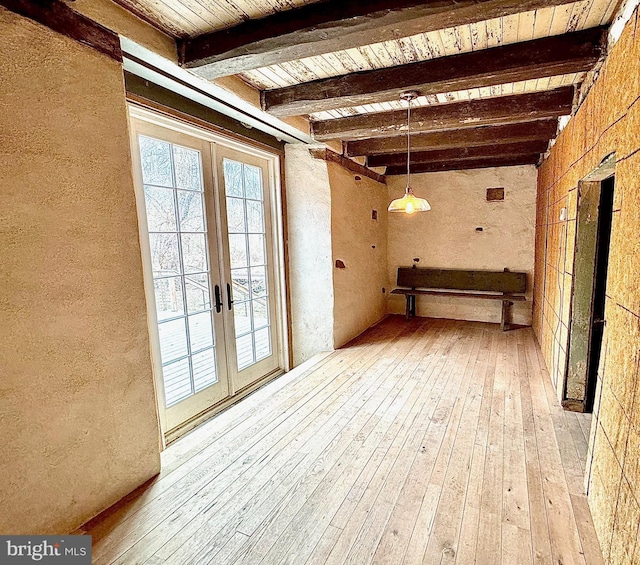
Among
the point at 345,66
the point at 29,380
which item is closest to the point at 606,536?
the point at 29,380

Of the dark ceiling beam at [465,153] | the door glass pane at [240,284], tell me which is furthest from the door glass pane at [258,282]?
the dark ceiling beam at [465,153]

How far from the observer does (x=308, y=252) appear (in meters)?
4.06

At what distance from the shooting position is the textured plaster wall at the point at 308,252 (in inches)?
154

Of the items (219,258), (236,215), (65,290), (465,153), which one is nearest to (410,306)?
(465,153)

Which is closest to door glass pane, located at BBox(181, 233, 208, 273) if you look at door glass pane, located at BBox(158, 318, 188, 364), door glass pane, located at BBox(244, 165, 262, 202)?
door glass pane, located at BBox(158, 318, 188, 364)

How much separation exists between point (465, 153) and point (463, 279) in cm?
187

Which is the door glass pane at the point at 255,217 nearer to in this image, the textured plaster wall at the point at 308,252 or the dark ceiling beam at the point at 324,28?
the textured plaster wall at the point at 308,252

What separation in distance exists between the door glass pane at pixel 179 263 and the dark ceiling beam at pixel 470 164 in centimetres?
365

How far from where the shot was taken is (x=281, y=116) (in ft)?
9.52

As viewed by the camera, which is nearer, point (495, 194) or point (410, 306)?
point (495, 194)

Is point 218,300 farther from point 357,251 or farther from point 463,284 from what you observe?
point 463,284

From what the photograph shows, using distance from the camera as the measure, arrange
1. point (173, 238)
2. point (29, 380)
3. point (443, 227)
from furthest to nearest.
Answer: point (443, 227), point (173, 238), point (29, 380)

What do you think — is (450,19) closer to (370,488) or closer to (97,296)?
(97,296)

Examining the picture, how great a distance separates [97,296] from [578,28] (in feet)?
9.66
